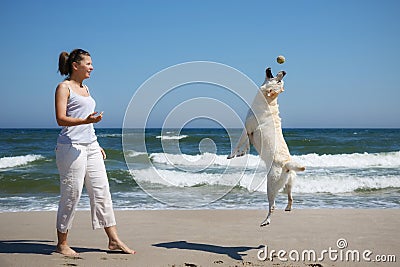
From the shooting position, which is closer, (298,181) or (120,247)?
(120,247)

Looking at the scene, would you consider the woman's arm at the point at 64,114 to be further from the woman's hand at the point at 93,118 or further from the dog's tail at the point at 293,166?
the dog's tail at the point at 293,166

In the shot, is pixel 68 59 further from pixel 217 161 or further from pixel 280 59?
pixel 217 161

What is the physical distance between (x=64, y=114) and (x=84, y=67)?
0.56m

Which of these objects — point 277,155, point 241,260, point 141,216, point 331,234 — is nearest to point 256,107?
point 277,155

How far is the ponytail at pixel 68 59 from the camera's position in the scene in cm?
422

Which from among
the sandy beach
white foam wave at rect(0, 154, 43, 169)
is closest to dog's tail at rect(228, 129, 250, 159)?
the sandy beach

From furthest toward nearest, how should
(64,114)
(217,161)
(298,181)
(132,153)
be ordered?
(132,153) → (217,161) → (298,181) → (64,114)

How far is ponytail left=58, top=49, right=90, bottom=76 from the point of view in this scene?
13.8 feet

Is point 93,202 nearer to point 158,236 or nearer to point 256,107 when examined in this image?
point 158,236

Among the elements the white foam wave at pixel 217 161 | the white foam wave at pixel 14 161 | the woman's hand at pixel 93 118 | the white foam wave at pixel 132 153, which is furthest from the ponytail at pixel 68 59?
the white foam wave at pixel 132 153

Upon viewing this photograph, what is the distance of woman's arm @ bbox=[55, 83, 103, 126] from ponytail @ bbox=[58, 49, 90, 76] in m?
0.24

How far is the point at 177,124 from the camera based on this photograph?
19.0ft

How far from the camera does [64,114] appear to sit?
3.97 metres

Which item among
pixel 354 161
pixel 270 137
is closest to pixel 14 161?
pixel 354 161
